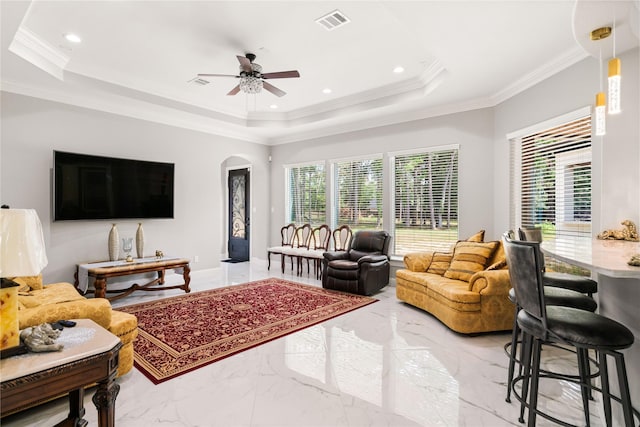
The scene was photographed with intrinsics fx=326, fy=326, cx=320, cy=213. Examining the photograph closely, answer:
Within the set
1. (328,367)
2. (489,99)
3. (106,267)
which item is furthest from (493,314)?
(106,267)

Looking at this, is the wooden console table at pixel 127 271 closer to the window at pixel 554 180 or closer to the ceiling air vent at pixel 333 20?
the ceiling air vent at pixel 333 20

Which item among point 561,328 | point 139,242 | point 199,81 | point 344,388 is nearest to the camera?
point 561,328

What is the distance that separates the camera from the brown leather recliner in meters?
4.97

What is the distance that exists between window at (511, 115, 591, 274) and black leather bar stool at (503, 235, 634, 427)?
7.09 feet

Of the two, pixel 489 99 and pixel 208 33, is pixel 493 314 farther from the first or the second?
pixel 208 33

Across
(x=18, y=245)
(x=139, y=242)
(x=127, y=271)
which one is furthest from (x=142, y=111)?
(x=18, y=245)

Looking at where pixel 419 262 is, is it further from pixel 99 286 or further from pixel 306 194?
pixel 99 286

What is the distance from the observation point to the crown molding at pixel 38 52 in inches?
138

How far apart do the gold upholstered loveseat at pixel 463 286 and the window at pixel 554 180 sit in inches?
26.2

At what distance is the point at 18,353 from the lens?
1.36 metres

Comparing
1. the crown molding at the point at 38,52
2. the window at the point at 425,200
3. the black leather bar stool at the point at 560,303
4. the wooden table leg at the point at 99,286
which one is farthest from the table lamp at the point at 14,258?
the window at the point at 425,200

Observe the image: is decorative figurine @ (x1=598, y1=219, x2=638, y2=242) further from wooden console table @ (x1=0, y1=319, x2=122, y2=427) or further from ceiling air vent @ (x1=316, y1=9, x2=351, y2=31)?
wooden console table @ (x1=0, y1=319, x2=122, y2=427)

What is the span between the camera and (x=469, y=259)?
4039 millimetres

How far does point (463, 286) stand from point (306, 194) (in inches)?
167
